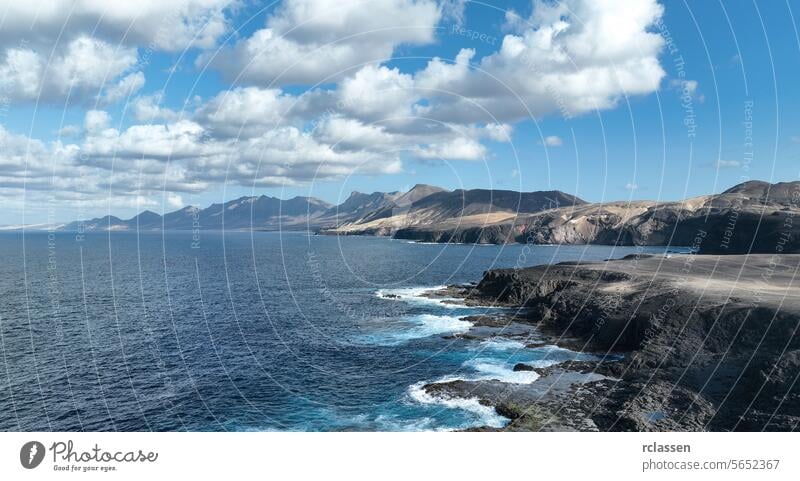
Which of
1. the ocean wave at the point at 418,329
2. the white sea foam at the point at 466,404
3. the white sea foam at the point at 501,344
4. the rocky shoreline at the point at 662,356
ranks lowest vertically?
the white sea foam at the point at 501,344

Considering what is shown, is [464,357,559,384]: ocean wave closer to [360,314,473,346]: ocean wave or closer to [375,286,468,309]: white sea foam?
[360,314,473,346]: ocean wave

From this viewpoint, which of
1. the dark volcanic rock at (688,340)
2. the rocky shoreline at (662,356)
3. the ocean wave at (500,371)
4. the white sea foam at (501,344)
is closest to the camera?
the dark volcanic rock at (688,340)

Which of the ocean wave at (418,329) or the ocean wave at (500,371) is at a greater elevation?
the ocean wave at (500,371)

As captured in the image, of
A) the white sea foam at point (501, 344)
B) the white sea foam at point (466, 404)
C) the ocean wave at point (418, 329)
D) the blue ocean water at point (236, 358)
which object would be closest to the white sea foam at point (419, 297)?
the blue ocean water at point (236, 358)

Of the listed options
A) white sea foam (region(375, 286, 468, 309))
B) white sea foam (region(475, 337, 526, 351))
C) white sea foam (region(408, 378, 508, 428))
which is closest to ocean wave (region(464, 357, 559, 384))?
white sea foam (region(475, 337, 526, 351))

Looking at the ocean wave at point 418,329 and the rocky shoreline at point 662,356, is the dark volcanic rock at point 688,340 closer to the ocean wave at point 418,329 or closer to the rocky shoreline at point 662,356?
the rocky shoreline at point 662,356

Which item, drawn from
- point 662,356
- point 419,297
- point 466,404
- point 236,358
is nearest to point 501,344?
point 662,356

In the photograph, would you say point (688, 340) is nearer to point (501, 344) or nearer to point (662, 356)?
point (662, 356)
